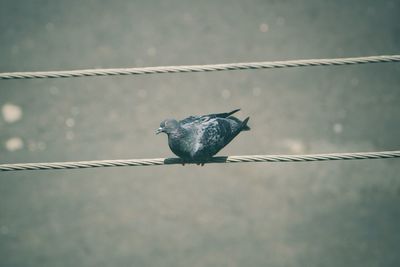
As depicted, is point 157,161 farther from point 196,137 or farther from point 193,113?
point 193,113

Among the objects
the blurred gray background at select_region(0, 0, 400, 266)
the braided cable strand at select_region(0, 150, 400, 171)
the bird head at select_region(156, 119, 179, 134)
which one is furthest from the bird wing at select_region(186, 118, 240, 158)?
the blurred gray background at select_region(0, 0, 400, 266)

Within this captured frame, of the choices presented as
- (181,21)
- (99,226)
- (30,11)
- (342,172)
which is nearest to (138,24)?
(181,21)

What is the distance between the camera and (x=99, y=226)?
6.01 m

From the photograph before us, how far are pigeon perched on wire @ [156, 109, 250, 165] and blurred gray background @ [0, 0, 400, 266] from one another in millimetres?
2306

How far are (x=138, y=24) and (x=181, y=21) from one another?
23.5 inches

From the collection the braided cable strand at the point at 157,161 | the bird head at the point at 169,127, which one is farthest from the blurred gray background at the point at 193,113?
the braided cable strand at the point at 157,161

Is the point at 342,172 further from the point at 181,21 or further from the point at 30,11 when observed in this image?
the point at 30,11

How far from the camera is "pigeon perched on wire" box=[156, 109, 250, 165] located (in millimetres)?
3637

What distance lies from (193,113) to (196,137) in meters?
2.98

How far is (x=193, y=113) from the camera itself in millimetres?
6645

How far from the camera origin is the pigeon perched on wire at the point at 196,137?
11.9 ft

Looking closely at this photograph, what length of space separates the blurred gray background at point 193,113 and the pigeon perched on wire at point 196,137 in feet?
7.57

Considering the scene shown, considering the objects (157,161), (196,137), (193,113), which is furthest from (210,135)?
(193,113)

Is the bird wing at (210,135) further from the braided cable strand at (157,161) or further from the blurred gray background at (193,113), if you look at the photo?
the blurred gray background at (193,113)
